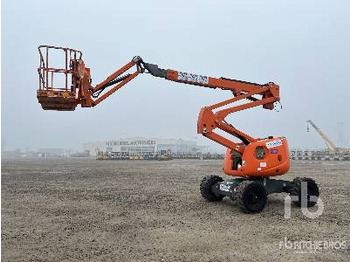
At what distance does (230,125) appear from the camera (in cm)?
1191

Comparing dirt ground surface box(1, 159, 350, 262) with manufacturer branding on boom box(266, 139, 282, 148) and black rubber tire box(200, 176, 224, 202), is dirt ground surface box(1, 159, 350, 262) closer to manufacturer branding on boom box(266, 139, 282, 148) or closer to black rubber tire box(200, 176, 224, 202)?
black rubber tire box(200, 176, 224, 202)

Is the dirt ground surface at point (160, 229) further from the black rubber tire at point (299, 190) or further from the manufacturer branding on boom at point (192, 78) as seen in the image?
the manufacturer branding on boom at point (192, 78)

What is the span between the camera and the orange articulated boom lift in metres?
9.97

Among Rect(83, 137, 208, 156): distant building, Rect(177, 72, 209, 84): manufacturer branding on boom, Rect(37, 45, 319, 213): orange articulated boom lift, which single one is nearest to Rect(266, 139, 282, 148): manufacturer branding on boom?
Rect(37, 45, 319, 213): orange articulated boom lift

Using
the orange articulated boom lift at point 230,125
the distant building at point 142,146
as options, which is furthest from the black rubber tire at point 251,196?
the distant building at point 142,146

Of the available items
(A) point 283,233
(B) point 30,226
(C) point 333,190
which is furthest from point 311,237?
(C) point 333,190

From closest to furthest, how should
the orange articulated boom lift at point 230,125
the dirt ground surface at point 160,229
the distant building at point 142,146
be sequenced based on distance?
the dirt ground surface at point 160,229 < the orange articulated boom lift at point 230,125 < the distant building at point 142,146

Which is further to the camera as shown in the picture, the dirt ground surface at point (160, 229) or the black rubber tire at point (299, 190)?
the black rubber tire at point (299, 190)

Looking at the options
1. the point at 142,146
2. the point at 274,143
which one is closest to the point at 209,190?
the point at 274,143

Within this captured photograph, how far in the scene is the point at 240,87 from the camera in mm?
12617

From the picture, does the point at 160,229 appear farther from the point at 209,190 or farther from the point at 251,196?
the point at 209,190

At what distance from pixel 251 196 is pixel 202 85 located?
418cm

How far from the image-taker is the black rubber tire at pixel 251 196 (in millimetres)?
10305

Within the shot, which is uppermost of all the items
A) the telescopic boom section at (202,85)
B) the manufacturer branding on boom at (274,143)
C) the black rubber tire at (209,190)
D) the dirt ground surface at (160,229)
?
the telescopic boom section at (202,85)
